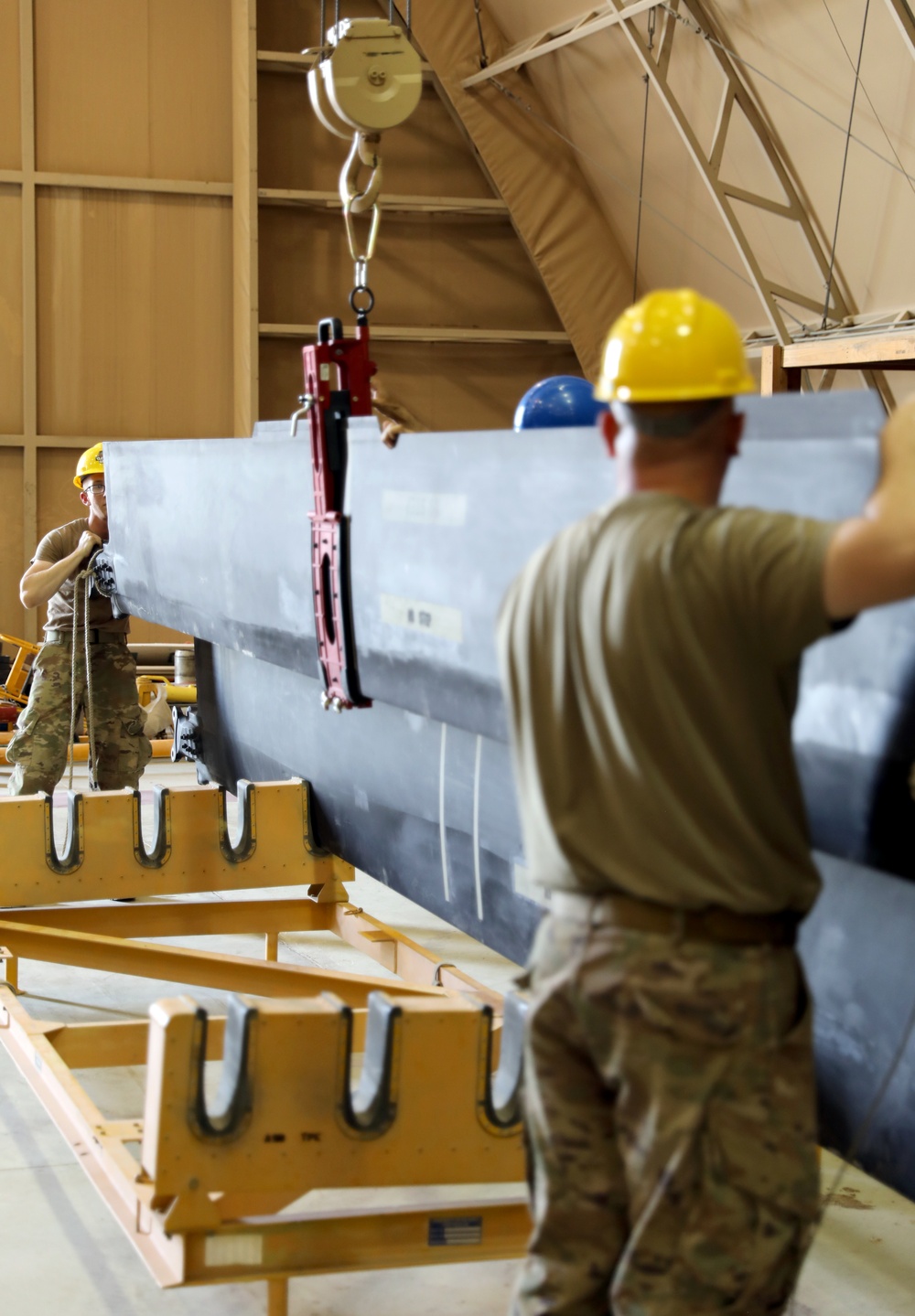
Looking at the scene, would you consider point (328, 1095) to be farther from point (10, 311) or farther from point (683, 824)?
point (10, 311)

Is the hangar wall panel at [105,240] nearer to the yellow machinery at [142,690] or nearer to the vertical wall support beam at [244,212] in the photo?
the vertical wall support beam at [244,212]

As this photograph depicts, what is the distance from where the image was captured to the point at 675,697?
1.72m

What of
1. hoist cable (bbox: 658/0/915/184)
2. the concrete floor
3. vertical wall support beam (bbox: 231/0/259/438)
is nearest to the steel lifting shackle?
the concrete floor

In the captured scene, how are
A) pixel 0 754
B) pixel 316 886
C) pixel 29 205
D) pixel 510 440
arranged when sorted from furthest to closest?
1. pixel 29 205
2. pixel 0 754
3. pixel 316 886
4. pixel 510 440

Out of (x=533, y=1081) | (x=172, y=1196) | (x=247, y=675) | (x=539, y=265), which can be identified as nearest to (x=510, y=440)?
(x=533, y=1081)

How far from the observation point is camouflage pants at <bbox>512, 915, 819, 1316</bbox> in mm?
1752

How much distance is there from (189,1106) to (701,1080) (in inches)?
42.4

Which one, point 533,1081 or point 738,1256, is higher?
point 533,1081

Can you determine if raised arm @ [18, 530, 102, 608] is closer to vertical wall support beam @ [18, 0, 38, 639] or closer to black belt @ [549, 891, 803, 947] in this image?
black belt @ [549, 891, 803, 947]

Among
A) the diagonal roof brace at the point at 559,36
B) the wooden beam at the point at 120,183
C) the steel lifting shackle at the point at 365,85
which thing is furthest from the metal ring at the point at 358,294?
the wooden beam at the point at 120,183

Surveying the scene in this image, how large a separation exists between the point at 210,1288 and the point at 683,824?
191cm

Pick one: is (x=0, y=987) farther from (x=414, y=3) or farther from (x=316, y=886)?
(x=414, y=3)

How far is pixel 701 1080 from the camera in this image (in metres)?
1.75

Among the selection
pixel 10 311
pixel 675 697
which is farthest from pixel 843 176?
pixel 675 697
